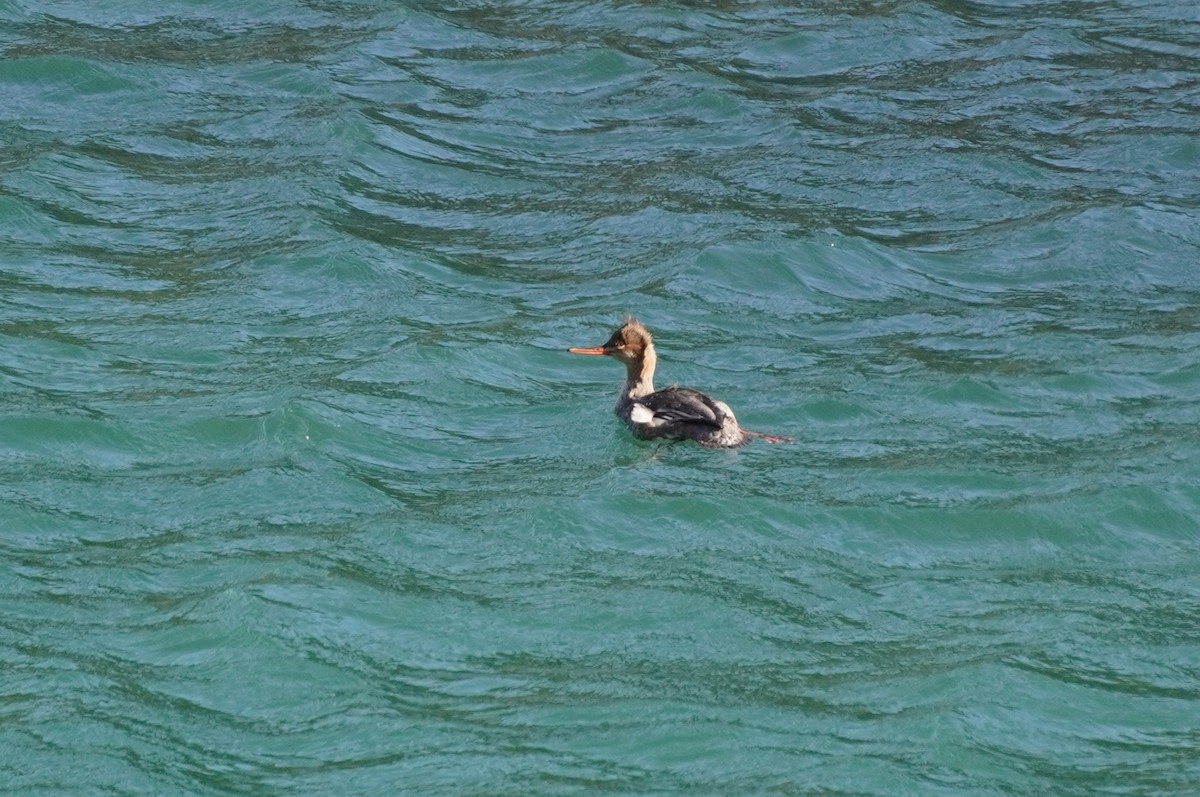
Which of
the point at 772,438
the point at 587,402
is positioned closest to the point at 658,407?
the point at 772,438

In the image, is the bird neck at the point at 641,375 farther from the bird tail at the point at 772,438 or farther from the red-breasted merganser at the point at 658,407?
the bird tail at the point at 772,438

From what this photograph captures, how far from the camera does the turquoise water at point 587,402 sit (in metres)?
7.55

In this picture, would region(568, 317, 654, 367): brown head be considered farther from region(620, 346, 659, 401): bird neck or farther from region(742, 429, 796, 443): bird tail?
region(742, 429, 796, 443): bird tail

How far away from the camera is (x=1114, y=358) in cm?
1160

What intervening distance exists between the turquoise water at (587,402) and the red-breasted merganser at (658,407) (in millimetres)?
155

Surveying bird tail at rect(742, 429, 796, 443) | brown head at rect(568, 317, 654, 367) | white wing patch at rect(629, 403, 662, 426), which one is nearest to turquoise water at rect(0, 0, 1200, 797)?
bird tail at rect(742, 429, 796, 443)

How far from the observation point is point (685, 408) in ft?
33.3

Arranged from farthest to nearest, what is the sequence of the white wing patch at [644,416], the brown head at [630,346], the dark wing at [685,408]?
the brown head at [630,346]
the white wing patch at [644,416]
the dark wing at [685,408]

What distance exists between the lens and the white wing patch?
33.9 feet

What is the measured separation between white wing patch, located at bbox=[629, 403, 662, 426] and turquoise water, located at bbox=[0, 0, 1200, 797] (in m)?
0.21

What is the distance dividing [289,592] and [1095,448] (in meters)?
4.60

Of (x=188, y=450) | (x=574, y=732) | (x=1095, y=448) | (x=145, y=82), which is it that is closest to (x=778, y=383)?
(x=1095, y=448)

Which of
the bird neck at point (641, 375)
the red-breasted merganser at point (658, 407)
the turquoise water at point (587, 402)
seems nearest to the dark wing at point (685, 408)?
the red-breasted merganser at point (658, 407)

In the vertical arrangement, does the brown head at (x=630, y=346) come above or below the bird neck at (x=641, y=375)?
above
